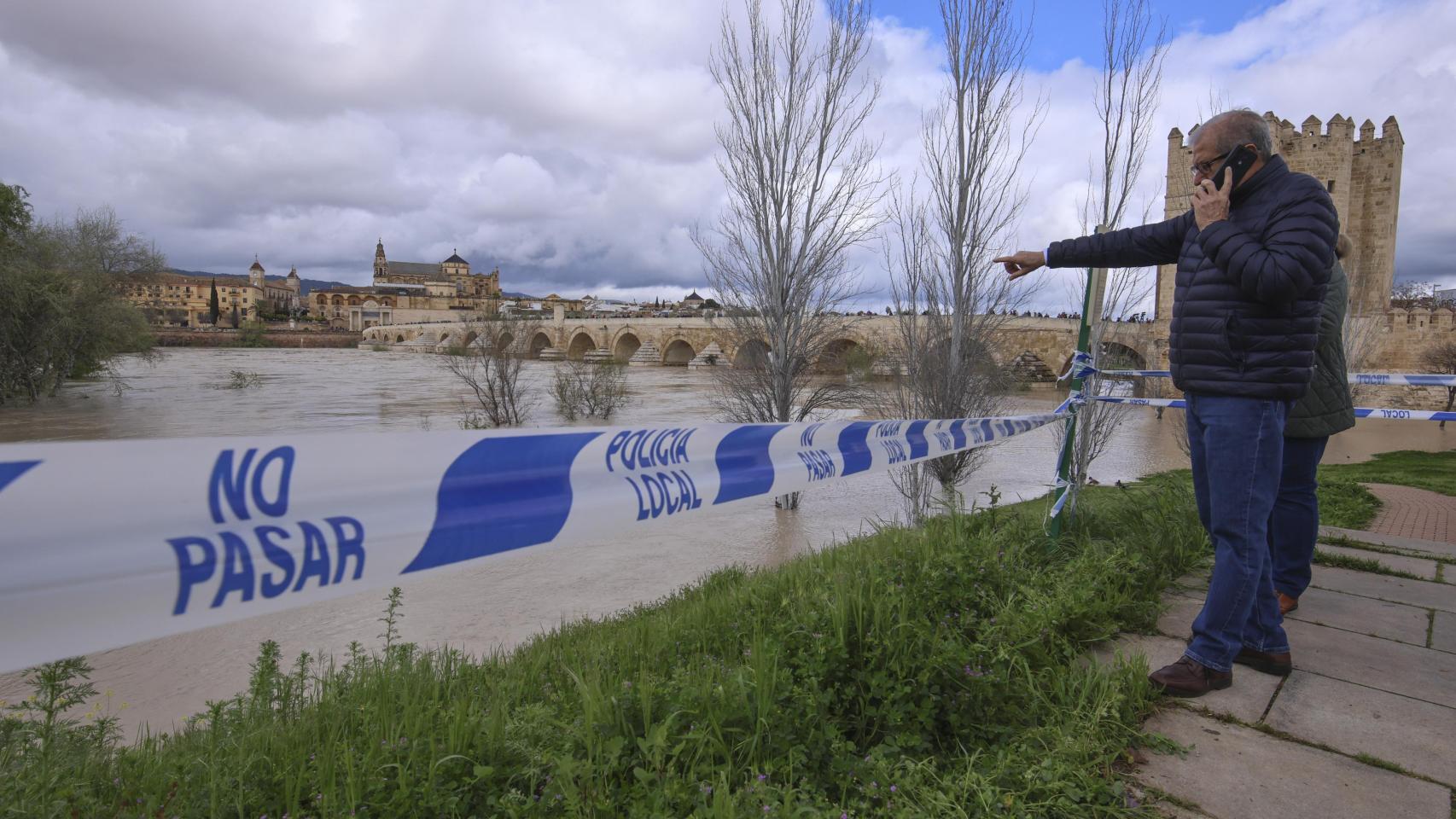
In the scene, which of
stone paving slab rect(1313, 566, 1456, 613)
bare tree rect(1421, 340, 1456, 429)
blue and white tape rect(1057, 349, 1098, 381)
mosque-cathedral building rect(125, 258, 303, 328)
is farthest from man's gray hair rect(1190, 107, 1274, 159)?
mosque-cathedral building rect(125, 258, 303, 328)

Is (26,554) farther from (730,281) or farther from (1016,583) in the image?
(730,281)

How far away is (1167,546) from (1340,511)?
12.2 feet

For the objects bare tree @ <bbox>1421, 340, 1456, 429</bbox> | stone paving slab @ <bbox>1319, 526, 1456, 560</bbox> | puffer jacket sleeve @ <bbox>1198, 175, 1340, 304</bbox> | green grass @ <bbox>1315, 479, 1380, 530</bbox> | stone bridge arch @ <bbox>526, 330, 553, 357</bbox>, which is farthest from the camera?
stone bridge arch @ <bbox>526, 330, 553, 357</bbox>

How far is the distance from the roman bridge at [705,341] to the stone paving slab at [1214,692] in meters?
8.07

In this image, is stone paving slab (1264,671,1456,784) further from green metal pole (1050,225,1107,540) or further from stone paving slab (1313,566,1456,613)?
green metal pole (1050,225,1107,540)

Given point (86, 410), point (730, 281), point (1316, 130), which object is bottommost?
point (86, 410)

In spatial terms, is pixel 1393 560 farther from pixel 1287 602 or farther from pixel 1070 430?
Answer: pixel 1070 430

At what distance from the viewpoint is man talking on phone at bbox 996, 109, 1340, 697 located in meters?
2.37

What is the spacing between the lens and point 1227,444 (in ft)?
8.30

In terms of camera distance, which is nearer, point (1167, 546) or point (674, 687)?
point (674, 687)

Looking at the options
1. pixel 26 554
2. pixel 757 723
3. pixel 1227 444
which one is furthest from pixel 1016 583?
pixel 26 554

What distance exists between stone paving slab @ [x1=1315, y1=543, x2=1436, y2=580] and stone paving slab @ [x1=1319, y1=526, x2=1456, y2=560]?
0.26 meters

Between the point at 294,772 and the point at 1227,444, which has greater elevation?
the point at 1227,444

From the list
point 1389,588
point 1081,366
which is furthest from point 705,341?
point 1389,588
